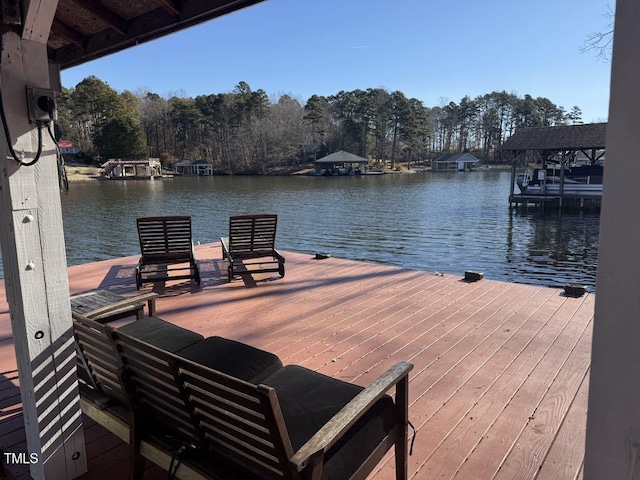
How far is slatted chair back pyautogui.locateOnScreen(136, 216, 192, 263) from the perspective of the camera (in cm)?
499

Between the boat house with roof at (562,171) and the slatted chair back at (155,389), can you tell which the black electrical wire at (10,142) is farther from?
the boat house with roof at (562,171)

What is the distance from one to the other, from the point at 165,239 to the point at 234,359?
3466 millimetres

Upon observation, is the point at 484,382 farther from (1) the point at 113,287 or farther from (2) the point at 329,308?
(1) the point at 113,287

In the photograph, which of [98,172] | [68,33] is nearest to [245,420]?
[68,33]

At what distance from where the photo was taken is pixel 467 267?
11219 millimetres

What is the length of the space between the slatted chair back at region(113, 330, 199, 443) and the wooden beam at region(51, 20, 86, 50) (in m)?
1.95

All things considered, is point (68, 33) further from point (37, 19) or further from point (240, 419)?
point (240, 419)

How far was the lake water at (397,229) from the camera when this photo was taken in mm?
11883

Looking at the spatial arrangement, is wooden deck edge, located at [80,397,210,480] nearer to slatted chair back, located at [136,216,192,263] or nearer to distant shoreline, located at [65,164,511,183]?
slatted chair back, located at [136,216,192,263]

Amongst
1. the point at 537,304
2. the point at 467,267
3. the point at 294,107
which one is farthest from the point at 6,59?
the point at 294,107

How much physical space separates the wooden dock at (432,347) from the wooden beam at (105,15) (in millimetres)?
2166

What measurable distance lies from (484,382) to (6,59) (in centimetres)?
277

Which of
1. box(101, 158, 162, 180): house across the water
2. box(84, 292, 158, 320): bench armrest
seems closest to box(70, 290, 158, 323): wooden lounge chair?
box(84, 292, 158, 320): bench armrest

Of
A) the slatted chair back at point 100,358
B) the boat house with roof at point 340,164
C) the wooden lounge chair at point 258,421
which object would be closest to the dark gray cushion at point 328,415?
the wooden lounge chair at point 258,421
